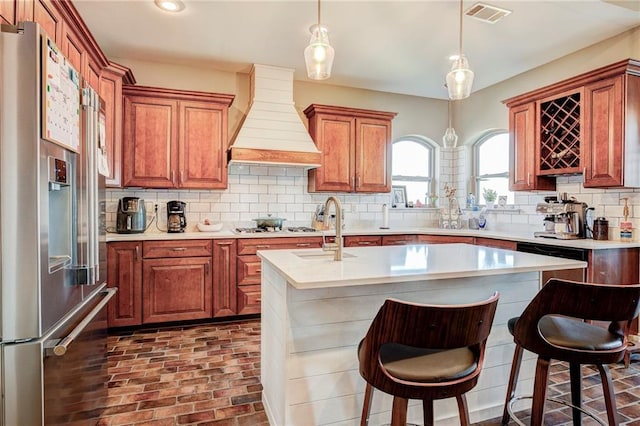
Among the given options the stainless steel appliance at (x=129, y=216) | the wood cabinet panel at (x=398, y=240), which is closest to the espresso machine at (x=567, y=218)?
the wood cabinet panel at (x=398, y=240)

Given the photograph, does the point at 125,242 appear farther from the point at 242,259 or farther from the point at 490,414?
the point at 490,414

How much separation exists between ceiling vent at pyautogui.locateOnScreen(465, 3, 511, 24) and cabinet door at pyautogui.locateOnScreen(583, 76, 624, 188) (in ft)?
3.67

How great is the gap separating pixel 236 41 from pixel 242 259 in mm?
2159

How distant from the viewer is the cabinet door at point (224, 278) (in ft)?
12.3

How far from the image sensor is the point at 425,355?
1465 mm

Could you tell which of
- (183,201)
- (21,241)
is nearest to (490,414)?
(21,241)

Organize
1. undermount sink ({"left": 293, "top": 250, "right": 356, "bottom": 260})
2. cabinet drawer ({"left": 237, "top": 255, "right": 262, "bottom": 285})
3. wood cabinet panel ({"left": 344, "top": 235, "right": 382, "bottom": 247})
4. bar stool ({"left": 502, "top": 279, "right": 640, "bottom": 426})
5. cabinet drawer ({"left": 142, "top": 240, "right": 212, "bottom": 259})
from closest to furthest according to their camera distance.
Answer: bar stool ({"left": 502, "top": 279, "right": 640, "bottom": 426})
undermount sink ({"left": 293, "top": 250, "right": 356, "bottom": 260})
cabinet drawer ({"left": 142, "top": 240, "right": 212, "bottom": 259})
cabinet drawer ({"left": 237, "top": 255, "right": 262, "bottom": 285})
wood cabinet panel ({"left": 344, "top": 235, "right": 382, "bottom": 247})

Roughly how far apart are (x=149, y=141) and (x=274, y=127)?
1316 millimetres

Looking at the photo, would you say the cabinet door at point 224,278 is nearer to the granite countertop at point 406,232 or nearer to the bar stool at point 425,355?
the granite countertop at point 406,232

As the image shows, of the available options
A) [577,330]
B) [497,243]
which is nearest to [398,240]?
[497,243]

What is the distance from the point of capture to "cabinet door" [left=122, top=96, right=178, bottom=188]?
3736 mm

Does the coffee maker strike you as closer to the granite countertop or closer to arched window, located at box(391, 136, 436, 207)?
the granite countertop

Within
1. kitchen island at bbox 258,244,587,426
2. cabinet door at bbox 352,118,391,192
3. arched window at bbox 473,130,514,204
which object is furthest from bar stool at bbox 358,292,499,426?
arched window at bbox 473,130,514,204

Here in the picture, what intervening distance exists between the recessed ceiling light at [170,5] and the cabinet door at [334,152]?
1.89 metres
